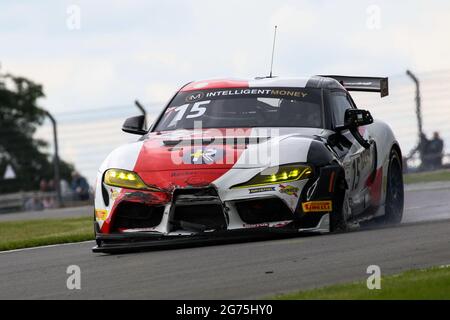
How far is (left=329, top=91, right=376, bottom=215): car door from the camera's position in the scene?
1088cm

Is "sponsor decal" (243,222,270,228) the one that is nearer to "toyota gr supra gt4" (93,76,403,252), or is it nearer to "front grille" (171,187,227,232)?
"toyota gr supra gt4" (93,76,403,252)

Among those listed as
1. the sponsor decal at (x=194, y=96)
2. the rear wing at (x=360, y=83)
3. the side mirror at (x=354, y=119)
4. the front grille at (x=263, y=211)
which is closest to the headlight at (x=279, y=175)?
the front grille at (x=263, y=211)

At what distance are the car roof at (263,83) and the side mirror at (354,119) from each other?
569 mm

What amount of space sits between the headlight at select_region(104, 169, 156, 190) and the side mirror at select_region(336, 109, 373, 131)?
2061 mm

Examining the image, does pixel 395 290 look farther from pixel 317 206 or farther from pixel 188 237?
pixel 188 237

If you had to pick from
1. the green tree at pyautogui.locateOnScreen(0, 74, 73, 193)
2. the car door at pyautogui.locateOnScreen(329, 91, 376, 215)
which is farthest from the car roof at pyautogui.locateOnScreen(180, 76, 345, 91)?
the green tree at pyautogui.locateOnScreen(0, 74, 73, 193)

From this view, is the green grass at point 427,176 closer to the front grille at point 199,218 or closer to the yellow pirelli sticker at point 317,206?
the yellow pirelli sticker at point 317,206

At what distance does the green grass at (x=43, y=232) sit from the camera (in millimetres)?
12602
